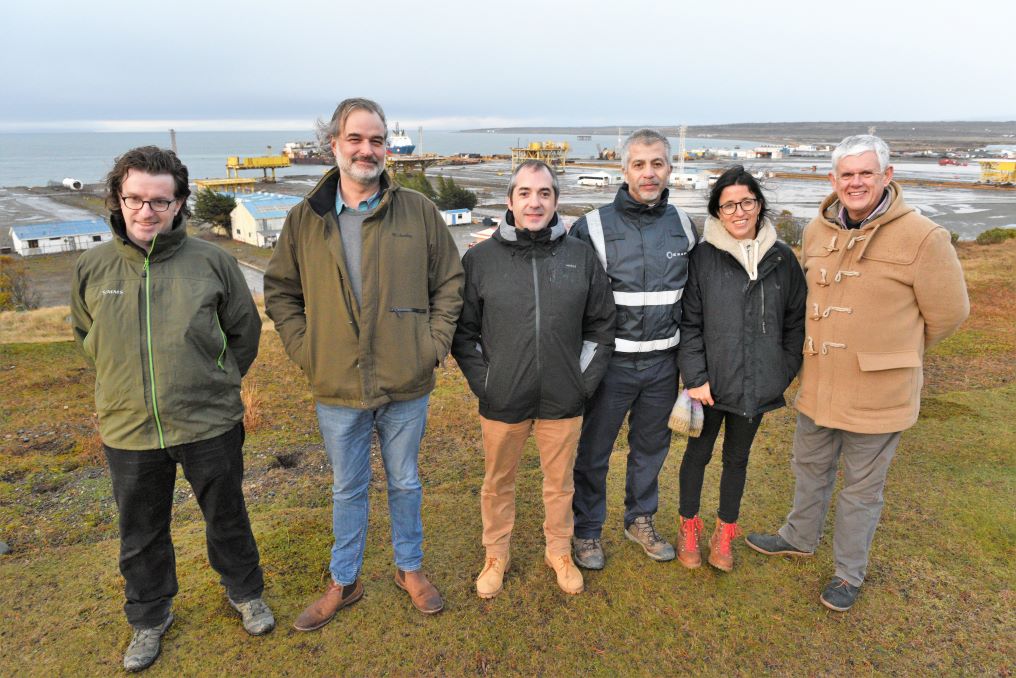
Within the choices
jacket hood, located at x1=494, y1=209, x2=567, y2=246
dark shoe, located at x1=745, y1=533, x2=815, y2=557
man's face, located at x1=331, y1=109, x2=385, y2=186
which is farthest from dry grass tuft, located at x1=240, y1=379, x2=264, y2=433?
dark shoe, located at x1=745, y1=533, x2=815, y2=557

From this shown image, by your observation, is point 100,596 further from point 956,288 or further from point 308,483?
point 956,288

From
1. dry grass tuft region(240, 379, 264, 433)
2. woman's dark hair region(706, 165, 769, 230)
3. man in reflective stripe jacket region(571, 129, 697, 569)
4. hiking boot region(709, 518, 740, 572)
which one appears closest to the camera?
woman's dark hair region(706, 165, 769, 230)

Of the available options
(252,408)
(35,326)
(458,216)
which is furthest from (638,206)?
(458,216)

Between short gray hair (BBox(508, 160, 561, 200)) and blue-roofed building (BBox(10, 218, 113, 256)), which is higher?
short gray hair (BBox(508, 160, 561, 200))

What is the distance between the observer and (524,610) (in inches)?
121

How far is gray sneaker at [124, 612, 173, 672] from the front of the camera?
2.69 m

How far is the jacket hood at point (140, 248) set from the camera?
8.09ft

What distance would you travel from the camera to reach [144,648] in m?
2.75

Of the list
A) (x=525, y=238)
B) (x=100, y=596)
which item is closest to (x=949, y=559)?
(x=525, y=238)

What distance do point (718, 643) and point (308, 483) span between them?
316 centimetres

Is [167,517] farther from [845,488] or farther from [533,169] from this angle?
[845,488]

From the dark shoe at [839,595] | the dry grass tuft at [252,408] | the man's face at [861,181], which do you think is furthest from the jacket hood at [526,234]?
the dry grass tuft at [252,408]

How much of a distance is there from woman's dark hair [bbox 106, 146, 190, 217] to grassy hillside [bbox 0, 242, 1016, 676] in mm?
2026

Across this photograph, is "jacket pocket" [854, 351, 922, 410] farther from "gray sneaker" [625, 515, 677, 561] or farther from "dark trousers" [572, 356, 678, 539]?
"gray sneaker" [625, 515, 677, 561]
